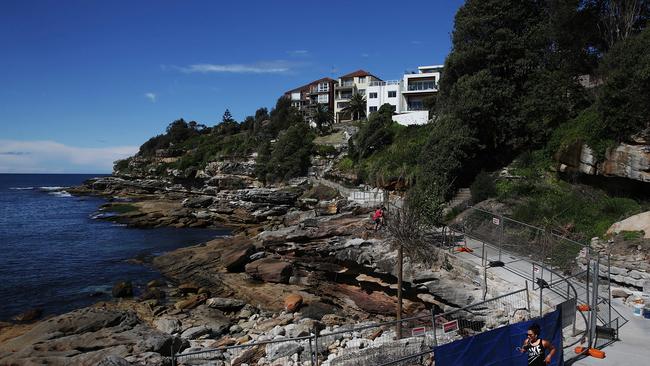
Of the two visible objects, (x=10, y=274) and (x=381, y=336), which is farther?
(x=10, y=274)

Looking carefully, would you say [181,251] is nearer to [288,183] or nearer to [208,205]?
[208,205]

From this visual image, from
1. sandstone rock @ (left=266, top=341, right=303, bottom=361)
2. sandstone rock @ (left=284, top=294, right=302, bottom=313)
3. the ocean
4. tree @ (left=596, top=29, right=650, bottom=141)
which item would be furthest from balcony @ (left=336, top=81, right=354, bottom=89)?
sandstone rock @ (left=266, top=341, right=303, bottom=361)

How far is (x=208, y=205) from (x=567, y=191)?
145 ft

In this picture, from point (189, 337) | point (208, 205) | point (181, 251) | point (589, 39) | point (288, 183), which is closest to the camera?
point (189, 337)

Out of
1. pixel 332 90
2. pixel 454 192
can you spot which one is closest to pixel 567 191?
pixel 454 192

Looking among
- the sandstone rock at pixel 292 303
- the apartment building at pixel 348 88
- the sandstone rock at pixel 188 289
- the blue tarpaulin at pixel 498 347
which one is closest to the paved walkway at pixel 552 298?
the blue tarpaulin at pixel 498 347

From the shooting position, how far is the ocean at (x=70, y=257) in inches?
936

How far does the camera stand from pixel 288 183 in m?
63.3

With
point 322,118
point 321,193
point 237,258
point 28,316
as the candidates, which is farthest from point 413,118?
point 28,316

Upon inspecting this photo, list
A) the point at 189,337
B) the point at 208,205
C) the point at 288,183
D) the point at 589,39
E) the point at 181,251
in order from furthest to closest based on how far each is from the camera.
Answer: the point at 288,183, the point at 208,205, the point at 181,251, the point at 589,39, the point at 189,337

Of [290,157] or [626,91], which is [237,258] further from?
[290,157]

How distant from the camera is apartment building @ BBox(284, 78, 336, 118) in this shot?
3802 inches

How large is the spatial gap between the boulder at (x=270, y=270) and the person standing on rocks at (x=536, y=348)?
17756mm

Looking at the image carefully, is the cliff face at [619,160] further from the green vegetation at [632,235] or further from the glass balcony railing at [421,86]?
the glass balcony railing at [421,86]
